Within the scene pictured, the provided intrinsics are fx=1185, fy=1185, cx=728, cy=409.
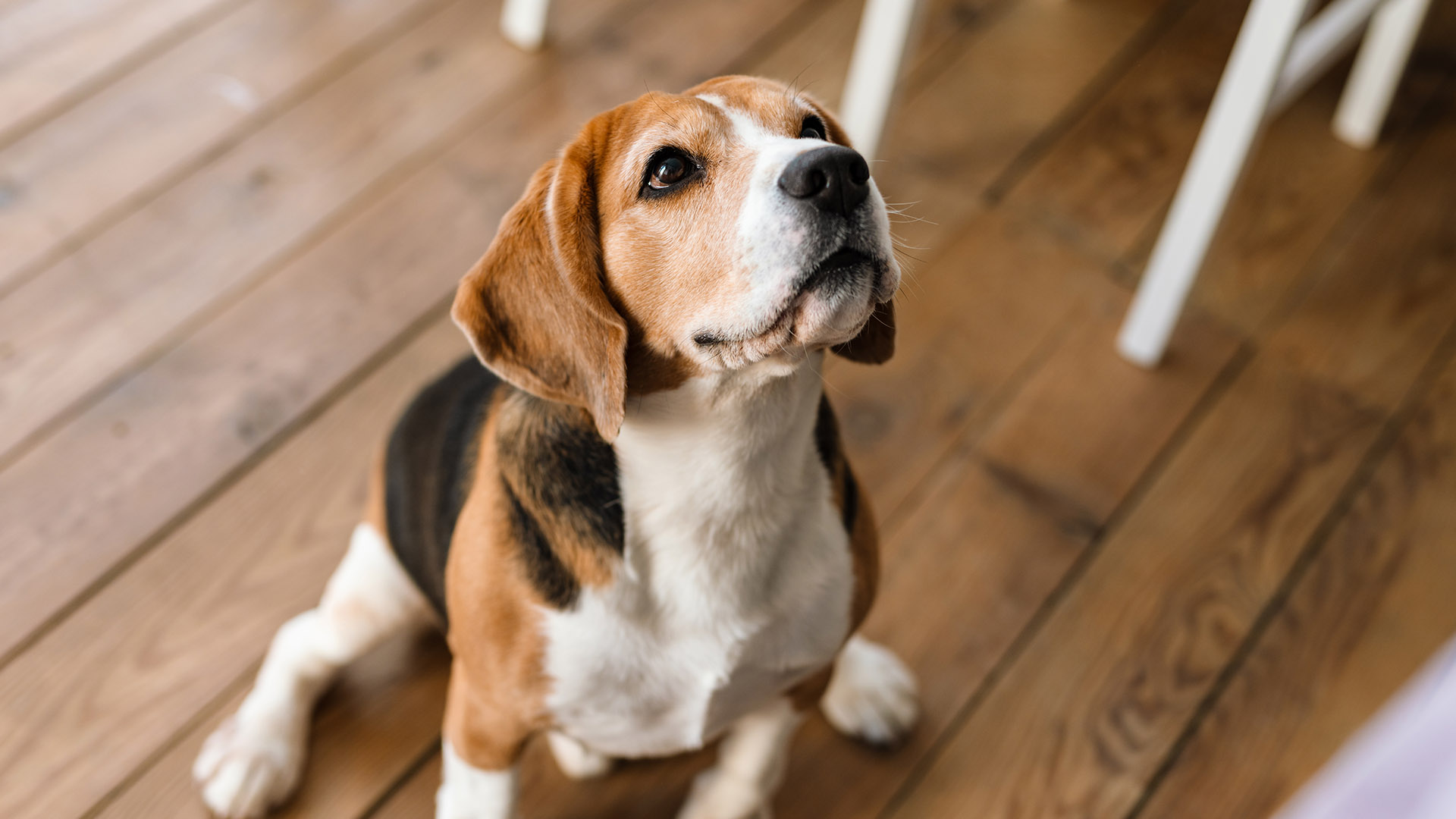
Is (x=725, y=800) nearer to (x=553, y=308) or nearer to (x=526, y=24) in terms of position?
(x=553, y=308)

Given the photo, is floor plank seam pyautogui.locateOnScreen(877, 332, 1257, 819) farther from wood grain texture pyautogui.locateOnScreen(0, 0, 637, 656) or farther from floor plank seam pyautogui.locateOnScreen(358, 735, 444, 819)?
wood grain texture pyautogui.locateOnScreen(0, 0, 637, 656)

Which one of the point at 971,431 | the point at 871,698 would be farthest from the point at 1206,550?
the point at 871,698

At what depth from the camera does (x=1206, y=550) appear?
6.47ft

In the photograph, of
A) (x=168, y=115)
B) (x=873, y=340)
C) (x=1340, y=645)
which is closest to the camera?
(x=873, y=340)

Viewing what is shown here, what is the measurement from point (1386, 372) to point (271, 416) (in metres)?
2.01

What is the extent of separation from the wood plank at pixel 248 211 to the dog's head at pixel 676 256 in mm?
1268

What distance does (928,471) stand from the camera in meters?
2.02

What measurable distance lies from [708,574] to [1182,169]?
1750mm

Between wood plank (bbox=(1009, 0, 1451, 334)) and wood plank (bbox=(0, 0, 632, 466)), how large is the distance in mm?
1094

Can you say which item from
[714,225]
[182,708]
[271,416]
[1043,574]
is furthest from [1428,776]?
[271,416]

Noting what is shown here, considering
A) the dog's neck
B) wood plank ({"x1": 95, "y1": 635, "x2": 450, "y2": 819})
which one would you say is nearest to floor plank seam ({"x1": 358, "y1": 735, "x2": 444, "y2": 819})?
wood plank ({"x1": 95, "y1": 635, "x2": 450, "y2": 819})

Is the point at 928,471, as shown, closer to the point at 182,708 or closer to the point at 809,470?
the point at 809,470

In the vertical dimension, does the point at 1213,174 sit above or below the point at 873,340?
below

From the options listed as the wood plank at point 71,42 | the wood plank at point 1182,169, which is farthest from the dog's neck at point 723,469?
the wood plank at point 71,42
